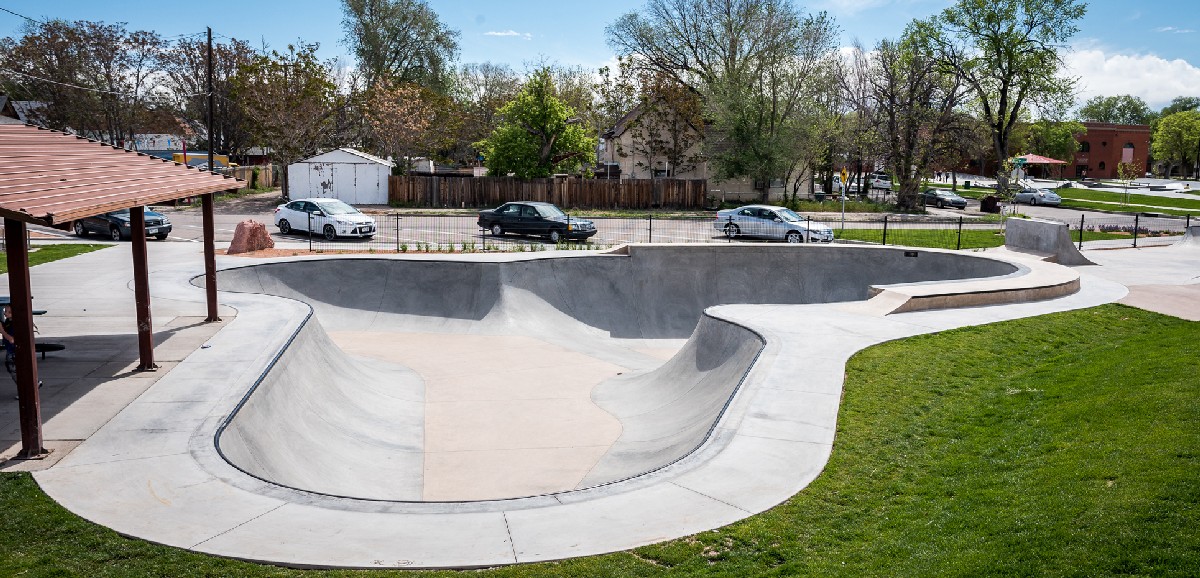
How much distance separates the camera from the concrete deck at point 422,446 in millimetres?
7102

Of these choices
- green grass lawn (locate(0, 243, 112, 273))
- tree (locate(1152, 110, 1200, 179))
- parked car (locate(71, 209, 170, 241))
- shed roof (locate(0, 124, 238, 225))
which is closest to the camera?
shed roof (locate(0, 124, 238, 225))

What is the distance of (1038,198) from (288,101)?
4994 cm

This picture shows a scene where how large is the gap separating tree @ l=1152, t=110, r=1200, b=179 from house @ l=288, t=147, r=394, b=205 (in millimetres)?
93671

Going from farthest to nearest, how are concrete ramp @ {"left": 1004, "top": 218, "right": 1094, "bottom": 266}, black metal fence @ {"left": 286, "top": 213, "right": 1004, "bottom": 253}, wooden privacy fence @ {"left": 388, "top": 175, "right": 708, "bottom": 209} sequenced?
wooden privacy fence @ {"left": 388, "top": 175, "right": 708, "bottom": 209} → black metal fence @ {"left": 286, "top": 213, "right": 1004, "bottom": 253} → concrete ramp @ {"left": 1004, "top": 218, "right": 1094, "bottom": 266}

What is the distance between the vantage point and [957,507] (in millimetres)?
7691

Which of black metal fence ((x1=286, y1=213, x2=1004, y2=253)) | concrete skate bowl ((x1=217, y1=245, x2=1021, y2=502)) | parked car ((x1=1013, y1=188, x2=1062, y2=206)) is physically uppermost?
parked car ((x1=1013, y1=188, x2=1062, y2=206))

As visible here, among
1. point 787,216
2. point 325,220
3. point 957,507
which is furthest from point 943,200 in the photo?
point 957,507

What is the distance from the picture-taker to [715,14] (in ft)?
190

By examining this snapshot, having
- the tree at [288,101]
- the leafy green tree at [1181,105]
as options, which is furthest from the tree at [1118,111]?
the tree at [288,101]

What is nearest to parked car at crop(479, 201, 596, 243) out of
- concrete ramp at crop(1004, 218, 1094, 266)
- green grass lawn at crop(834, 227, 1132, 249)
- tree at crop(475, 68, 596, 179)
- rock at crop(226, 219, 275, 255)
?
rock at crop(226, 219, 275, 255)

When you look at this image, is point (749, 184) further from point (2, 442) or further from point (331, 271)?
point (2, 442)

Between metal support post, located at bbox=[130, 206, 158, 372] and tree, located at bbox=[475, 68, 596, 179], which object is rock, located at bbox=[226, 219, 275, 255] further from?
tree, located at bbox=[475, 68, 596, 179]

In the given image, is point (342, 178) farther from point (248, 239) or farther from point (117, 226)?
point (248, 239)

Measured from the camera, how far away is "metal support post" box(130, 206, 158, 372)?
11711 millimetres
